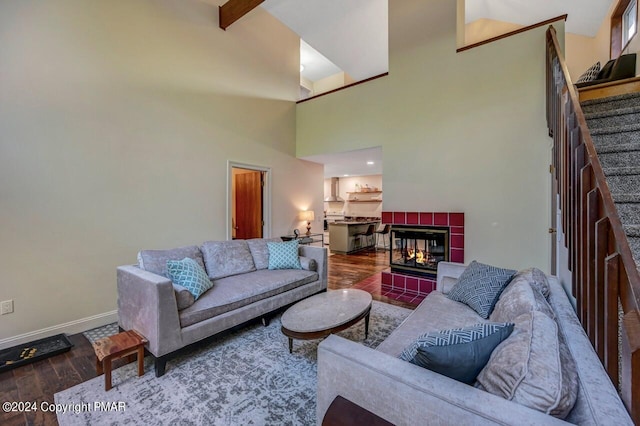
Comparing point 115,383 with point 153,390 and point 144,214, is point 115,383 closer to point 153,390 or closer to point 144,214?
point 153,390

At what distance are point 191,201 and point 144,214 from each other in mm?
648

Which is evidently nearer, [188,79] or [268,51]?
[188,79]

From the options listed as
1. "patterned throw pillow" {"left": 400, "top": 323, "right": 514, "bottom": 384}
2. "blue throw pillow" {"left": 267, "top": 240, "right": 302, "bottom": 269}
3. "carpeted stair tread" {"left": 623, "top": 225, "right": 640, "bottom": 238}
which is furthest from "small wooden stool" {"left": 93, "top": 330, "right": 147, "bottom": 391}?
"carpeted stair tread" {"left": 623, "top": 225, "right": 640, "bottom": 238}

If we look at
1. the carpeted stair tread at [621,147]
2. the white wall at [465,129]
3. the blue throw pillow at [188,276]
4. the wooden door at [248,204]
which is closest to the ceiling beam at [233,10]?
the white wall at [465,129]

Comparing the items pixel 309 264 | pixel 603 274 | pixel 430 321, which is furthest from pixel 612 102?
pixel 309 264

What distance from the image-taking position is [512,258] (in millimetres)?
3445

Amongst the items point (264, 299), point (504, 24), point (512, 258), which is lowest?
point (264, 299)

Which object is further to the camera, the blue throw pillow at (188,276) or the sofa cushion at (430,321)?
the blue throw pillow at (188,276)

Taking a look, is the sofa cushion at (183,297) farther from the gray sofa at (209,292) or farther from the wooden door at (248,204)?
the wooden door at (248,204)

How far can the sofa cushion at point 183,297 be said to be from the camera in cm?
222

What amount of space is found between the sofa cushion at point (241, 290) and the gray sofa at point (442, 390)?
4.85 ft

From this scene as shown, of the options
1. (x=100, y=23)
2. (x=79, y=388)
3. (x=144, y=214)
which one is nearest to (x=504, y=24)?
(x=100, y=23)

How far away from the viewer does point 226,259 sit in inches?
125

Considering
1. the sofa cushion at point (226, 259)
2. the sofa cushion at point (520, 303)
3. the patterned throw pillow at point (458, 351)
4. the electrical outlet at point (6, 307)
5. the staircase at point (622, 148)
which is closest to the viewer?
the patterned throw pillow at point (458, 351)
